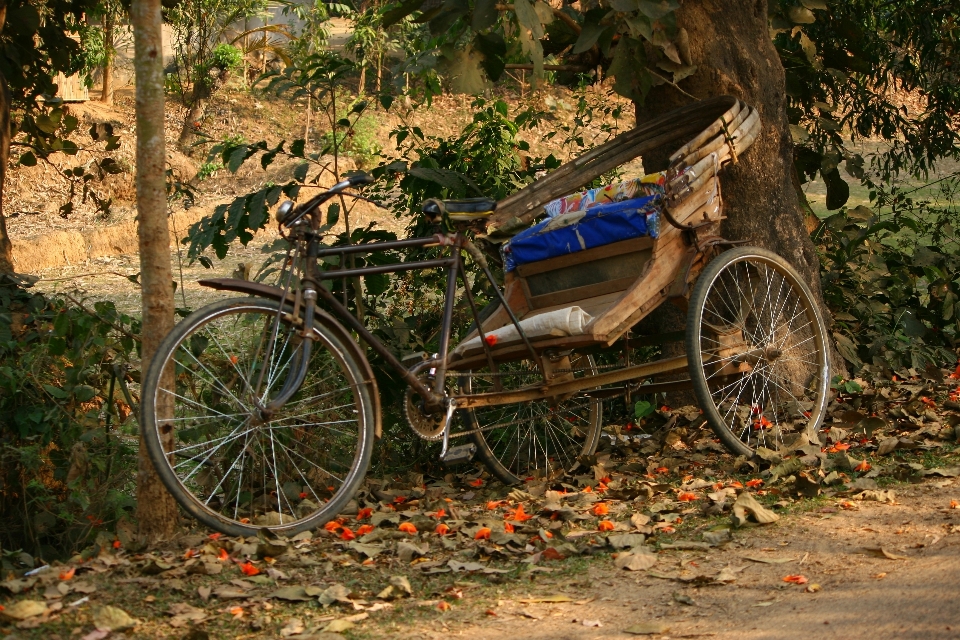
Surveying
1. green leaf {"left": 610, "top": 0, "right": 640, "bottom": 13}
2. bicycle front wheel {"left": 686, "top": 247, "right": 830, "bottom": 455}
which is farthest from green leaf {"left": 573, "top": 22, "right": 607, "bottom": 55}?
bicycle front wheel {"left": 686, "top": 247, "right": 830, "bottom": 455}

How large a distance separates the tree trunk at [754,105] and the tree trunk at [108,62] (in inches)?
469

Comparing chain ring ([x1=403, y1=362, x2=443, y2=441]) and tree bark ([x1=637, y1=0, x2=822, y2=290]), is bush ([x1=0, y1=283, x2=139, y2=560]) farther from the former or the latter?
tree bark ([x1=637, y1=0, x2=822, y2=290])

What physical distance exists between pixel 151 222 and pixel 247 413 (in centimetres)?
74

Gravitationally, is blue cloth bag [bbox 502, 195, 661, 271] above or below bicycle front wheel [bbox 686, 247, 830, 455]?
above

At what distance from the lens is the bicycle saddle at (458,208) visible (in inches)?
158

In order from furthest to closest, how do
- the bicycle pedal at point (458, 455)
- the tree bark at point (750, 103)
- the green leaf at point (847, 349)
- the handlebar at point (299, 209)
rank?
the green leaf at point (847, 349) < the tree bark at point (750, 103) < the bicycle pedal at point (458, 455) < the handlebar at point (299, 209)

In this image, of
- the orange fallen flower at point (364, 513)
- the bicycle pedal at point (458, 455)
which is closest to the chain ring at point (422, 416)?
the bicycle pedal at point (458, 455)

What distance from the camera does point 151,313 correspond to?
145 inches

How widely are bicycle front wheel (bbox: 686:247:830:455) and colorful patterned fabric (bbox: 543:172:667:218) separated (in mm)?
413

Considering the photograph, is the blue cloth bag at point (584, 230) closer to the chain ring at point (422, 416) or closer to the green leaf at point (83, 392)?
the chain ring at point (422, 416)

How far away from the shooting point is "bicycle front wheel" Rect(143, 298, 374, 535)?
3479 mm

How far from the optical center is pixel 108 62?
16.9m

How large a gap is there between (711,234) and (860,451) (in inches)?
45.5

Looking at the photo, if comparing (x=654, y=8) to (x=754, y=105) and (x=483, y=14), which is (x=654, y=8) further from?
(x=754, y=105)
